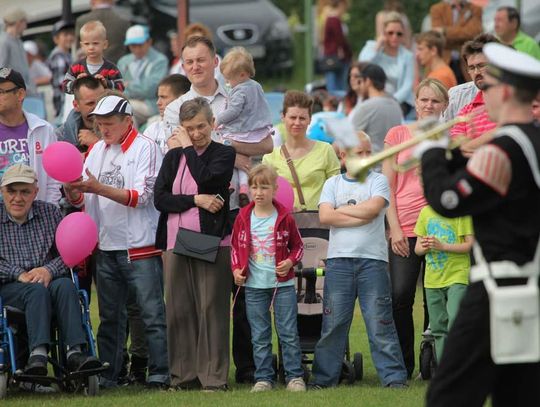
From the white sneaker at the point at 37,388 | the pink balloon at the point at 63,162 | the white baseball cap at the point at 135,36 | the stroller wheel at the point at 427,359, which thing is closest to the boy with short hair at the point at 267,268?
the stroller wheel at the point at 427,359

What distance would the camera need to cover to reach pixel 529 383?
6324 millimetres

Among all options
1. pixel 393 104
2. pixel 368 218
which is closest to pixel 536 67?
pixel 368 218

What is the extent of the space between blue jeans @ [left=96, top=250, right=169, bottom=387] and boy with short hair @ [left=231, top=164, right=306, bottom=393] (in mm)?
669

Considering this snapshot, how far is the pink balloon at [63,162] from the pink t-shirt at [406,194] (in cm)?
227

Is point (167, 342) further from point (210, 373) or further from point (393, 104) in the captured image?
point (393, 104)

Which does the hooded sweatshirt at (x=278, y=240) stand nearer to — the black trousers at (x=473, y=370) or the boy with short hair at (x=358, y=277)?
the boy with short hair at (x=358, y=277)

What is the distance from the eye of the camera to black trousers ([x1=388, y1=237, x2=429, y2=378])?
10117 millimetres

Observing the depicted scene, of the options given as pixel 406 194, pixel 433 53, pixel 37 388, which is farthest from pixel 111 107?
pixel 433 53

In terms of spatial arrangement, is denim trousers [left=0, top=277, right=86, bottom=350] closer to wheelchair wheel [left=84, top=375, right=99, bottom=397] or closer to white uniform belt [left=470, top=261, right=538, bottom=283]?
wheelchair wheel [left=84, top=375, right=99, bottom=397]

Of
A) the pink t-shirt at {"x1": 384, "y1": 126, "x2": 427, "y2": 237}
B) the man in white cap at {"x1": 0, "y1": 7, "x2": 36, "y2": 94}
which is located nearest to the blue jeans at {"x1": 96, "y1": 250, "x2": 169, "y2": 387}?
the pink t-shirt at {"x1": 384, "y1": 126, "x2": 427, "y2": 237}

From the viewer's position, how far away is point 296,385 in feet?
31.8

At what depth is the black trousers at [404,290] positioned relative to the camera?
398 inches

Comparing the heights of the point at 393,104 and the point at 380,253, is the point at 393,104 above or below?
above

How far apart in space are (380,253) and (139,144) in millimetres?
1893
